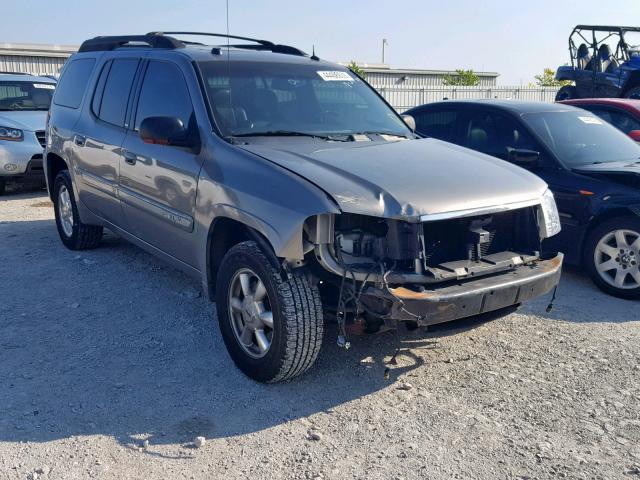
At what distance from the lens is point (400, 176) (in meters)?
3.80

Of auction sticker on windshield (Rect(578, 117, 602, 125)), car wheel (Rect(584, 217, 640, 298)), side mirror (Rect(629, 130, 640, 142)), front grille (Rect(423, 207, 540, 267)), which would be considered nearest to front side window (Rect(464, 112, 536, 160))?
auction sticker on windshield (Rect(578, 117, 602, 125))

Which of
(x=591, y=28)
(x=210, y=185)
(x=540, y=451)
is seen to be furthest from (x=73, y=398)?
(x=591, y=28)

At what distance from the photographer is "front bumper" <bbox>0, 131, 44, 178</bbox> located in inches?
396

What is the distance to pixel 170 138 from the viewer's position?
→ 4238 mm

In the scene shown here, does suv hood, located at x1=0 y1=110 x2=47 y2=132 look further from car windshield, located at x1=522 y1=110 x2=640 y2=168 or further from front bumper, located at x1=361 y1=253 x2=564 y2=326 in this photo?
front bumper, located at x1=361 y1=253 x2=564 y2=326

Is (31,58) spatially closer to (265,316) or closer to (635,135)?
(635,135)

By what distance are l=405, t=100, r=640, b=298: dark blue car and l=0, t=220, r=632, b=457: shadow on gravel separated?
40 cm

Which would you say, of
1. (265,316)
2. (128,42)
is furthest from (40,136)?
(265,316)

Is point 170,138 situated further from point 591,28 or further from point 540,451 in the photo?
point 591,28

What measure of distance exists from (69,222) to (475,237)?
4654mm

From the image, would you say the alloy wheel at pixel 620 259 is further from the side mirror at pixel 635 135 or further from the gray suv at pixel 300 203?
the side mirror at pixel 635 135

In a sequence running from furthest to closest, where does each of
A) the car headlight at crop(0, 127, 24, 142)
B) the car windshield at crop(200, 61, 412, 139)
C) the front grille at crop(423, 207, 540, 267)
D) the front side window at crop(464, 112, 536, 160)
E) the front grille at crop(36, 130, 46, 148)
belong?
the front grille at crop(36, 130, 46, 148)
the car headlight at crop(0, 127, 24, 142)
the front side window at crop(464, 112, 536, 160)
the car windshield at crop(200, 61, 412, 139)
the front grille at crop(423, 207, 540, 267)

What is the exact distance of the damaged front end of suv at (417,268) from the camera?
3.44 m

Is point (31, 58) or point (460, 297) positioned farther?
point (31, 58)
